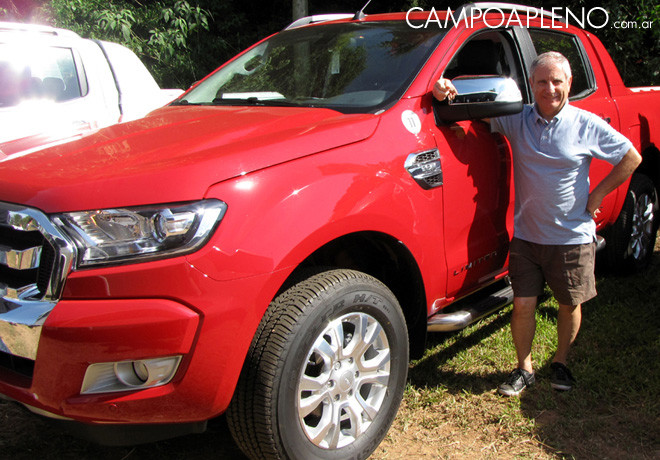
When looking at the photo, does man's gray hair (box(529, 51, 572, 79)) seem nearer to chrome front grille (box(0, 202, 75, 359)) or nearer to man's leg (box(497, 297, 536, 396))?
man's leg (box(497, 297, 536, 396))

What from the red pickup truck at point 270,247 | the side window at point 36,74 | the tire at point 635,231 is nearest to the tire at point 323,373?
the red pickup truck at point 270,247

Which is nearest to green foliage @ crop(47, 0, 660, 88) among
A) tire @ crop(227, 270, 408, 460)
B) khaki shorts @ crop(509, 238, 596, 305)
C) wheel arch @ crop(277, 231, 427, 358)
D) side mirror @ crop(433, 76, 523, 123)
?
khaki shorts @ crop(509, 238, 596, 305)

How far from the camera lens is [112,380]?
205cm

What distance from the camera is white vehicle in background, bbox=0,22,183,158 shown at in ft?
16.0

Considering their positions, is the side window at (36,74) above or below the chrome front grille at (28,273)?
above

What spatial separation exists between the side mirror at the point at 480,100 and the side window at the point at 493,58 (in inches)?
27.4

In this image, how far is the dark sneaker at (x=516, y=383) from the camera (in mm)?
3217

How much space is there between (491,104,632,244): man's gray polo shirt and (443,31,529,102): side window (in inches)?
20.8

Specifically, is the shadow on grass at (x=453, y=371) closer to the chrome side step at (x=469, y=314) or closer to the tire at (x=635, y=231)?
the chrome side step at (x=469, y=314)

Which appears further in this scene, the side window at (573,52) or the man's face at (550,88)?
the side window at (573,52)

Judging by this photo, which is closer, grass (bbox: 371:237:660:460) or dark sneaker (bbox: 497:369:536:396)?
grass (bbox: 371:237:660:460)

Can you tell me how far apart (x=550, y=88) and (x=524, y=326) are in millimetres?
1158

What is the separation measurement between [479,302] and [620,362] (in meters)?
0.92

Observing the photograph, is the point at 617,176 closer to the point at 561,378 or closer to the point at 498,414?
the point at 561,378
